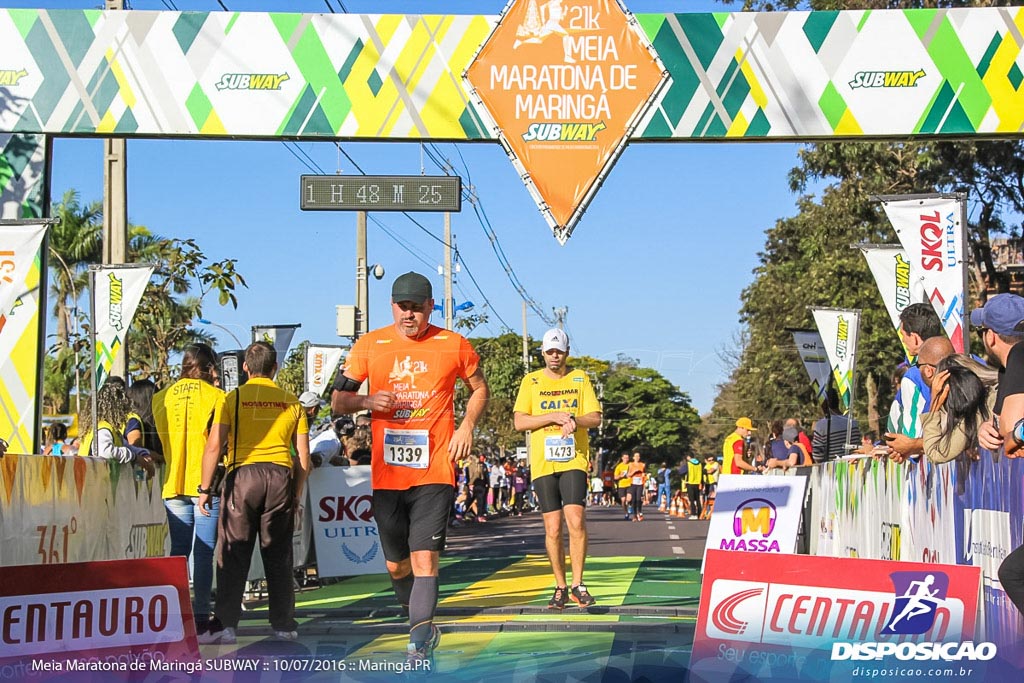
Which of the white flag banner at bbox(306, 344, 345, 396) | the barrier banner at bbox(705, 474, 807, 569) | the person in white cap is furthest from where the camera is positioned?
the white flag banner at bbox(306, 344, 345, 396)

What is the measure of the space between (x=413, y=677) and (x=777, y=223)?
3341cm

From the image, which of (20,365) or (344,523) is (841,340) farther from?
(20,365)

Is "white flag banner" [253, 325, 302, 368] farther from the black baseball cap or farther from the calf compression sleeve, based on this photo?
the calf compression sleeve

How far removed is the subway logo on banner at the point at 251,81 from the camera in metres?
10.1

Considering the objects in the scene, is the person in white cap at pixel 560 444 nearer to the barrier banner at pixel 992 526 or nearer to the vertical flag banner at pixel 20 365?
the barrier banner at pixel 992 526

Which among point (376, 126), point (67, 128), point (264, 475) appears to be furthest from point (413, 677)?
point (67, 128)

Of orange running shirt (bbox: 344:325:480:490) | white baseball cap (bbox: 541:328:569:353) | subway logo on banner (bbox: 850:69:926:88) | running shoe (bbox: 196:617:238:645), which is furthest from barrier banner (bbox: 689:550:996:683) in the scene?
subway logo on banner (bbox: 850:69:926:88)

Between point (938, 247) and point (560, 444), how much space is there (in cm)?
353

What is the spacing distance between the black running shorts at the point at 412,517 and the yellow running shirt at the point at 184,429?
2.06 meters

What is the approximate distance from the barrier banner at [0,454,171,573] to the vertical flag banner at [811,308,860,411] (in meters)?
8.56

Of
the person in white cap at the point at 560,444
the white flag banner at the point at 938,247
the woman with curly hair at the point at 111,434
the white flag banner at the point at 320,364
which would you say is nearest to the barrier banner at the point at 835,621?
the person in white cap at the point at 560,444

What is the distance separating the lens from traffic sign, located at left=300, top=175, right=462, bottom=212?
9734 mm

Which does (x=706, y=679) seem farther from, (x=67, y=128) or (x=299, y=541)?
(x=299, y=541)

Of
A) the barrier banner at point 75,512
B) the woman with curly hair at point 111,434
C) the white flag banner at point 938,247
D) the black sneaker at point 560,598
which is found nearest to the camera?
the barrier banner at point 75,512
